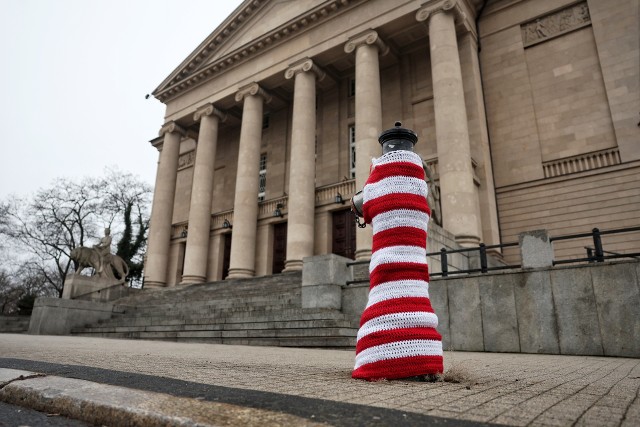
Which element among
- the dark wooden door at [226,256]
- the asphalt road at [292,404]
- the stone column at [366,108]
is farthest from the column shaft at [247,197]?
the asphalt road at [292,404]

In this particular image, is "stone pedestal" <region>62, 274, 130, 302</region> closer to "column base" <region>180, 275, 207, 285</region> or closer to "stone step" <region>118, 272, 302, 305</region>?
"stone step" <region>118, 272, 302, 305</region>

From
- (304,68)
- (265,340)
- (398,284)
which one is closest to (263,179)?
(304,68)

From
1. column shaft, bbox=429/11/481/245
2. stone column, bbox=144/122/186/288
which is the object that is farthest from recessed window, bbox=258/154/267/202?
column shaft, bbox=429/11/481/245

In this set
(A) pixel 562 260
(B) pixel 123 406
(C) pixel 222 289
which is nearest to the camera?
(B) pixel 123 406

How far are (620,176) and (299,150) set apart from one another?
13.7m

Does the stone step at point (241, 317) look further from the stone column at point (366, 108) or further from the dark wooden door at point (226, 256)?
the dark wooden door at point (226, 256)

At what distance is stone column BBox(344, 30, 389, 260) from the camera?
18322 millimetres

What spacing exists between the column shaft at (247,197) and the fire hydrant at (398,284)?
729 inches

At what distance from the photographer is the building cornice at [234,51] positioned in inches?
887

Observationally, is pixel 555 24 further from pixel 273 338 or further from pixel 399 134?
pixel 399 134

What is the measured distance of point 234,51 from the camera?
997 inches

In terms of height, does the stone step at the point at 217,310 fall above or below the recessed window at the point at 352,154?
below

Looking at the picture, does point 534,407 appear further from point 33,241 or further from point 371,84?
point 33,241

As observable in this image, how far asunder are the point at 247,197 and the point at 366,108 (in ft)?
26.0
